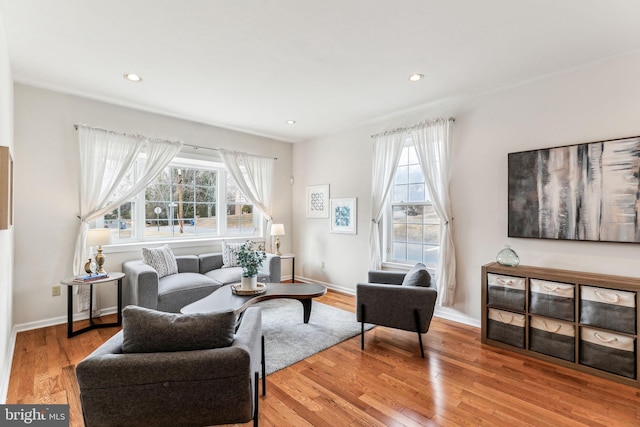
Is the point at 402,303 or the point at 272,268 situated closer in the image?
the point at 402,303

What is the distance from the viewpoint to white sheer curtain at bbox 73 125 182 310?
3.58 m

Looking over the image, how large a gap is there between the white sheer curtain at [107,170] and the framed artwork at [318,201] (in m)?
2.34

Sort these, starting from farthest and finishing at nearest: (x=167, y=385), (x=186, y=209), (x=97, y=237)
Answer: (x=186, y=209)
(x=97, y=237)
(x=167, y=385)

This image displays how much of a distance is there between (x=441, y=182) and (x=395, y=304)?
1.68m

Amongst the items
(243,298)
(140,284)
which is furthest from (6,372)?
(243,298)

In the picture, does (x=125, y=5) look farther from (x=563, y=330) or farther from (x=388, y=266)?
(x=563, y=330)

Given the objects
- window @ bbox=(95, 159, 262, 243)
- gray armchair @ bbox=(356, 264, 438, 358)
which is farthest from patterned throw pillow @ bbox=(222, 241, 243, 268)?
gray armchair @ bbox=(356, 264, 438, 358)

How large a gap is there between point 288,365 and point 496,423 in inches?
61.0

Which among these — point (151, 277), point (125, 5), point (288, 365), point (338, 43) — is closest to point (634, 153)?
point (338, 43)

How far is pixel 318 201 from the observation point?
5.35 metres

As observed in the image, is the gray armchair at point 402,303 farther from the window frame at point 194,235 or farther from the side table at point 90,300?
the window frame at point 194,235

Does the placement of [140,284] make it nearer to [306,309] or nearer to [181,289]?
[181,289]

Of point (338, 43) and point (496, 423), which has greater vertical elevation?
point (338, 43)

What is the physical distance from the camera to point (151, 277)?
3.33 m
